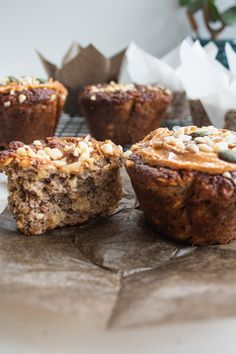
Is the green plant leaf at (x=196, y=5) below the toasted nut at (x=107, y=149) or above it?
above

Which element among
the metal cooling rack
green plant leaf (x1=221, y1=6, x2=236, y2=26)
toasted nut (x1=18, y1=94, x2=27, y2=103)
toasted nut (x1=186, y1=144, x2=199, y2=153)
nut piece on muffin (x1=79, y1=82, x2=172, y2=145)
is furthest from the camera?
green plant leaf (x1=221, y1=6, x2=236, y2=26)

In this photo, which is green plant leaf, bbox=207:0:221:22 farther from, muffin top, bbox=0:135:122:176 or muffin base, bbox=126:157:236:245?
muffin base, bbox=126:157:236:245

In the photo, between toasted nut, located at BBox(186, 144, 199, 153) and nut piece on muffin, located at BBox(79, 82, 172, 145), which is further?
nut piece on muffin, located at BBox(79, 82, 172, 145)

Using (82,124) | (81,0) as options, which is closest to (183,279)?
(82,124)

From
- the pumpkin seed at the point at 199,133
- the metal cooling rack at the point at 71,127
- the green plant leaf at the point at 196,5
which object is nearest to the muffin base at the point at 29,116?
the metal cooling rack at the point at 71,127

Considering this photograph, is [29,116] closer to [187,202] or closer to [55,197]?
[55,197]

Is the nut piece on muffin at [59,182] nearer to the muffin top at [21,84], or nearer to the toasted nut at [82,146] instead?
the toasted nut at [82,146]

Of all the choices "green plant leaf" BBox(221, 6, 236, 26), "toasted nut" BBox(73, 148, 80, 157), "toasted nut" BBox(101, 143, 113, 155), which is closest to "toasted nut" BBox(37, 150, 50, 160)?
"toasted nut" BBox(73, 148, 80, 157)
